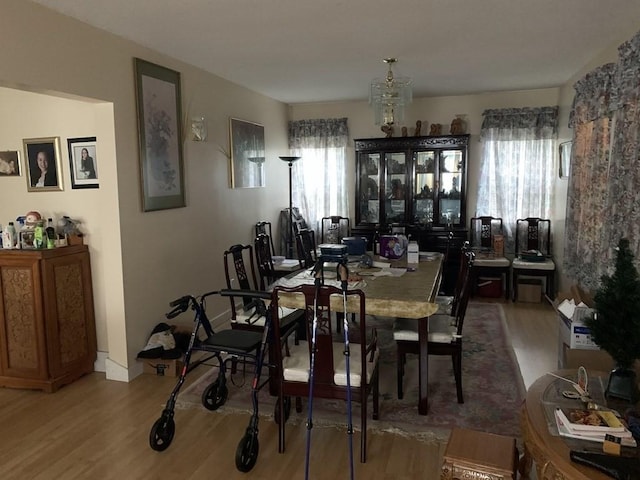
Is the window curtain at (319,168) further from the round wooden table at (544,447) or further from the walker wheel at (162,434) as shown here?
the round wooden table at (544,447)

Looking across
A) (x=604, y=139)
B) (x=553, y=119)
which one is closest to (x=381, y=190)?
(x=553, y=119)

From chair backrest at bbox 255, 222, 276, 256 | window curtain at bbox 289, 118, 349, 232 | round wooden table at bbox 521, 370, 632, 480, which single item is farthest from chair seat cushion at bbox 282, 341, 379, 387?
window curtain at bbox 289, 118, 349, 232

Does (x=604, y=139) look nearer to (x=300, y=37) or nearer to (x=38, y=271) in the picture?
(x=300, y=37)

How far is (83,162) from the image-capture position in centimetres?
340

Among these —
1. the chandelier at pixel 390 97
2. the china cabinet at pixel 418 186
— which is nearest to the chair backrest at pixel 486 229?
the china cabinet at pixel 418 186

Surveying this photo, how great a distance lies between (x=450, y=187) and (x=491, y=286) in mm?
1316

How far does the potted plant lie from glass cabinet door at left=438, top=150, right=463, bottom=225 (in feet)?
13.4

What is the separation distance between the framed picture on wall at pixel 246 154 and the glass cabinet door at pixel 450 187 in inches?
88.4

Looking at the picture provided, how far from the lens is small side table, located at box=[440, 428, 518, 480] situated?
170 cm

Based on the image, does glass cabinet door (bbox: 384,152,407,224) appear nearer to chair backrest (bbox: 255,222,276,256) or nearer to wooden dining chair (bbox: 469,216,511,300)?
wooden dining chair (bbox: 469,216,511,300)

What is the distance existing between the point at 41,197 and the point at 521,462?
11.9 ft

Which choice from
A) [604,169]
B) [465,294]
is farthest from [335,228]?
[465,294]

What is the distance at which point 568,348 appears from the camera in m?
3.04

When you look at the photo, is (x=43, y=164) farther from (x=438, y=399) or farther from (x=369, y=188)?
(x=369, y=188)
